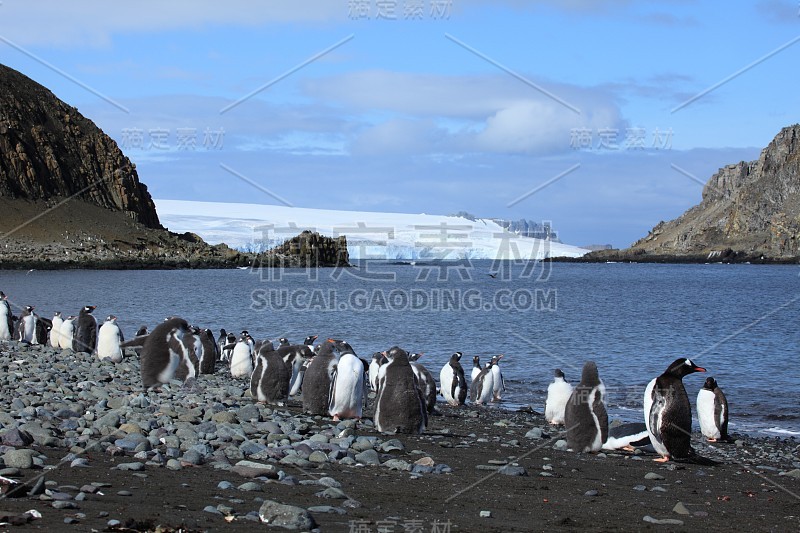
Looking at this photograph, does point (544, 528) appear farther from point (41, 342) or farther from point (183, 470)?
point (41, 342)

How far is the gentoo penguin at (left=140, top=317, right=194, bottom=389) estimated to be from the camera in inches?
424

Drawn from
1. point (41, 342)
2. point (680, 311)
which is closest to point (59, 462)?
point (41, 342)

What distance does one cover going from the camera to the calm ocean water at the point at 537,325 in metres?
16.8

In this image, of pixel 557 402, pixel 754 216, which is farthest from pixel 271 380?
pixel 754 216

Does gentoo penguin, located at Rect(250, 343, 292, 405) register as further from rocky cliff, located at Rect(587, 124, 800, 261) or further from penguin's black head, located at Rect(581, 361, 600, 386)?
rocky cliff, located at Rect(587, 124, 800, 261)

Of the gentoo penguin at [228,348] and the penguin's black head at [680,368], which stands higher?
the penguin's black head at [680,368]

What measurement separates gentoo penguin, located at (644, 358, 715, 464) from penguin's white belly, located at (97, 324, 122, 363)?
981 centimetres

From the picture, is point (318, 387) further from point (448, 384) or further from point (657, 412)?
point (448, 384)

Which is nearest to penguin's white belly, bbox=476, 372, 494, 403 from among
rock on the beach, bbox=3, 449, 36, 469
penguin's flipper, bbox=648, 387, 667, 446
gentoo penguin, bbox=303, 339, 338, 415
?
gentoo penguin, bbox=303, 339, 338, 415

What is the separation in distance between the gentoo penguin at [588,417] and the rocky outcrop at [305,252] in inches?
3314

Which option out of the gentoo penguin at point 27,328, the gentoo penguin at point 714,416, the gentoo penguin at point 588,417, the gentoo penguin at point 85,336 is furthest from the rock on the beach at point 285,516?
the gentoo penguin at point 27,328

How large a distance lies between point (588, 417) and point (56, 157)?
311 ft

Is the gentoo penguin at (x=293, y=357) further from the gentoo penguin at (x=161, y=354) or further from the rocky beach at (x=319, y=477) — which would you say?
the rocky beach at (x=319, y=477)

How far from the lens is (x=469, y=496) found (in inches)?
236
